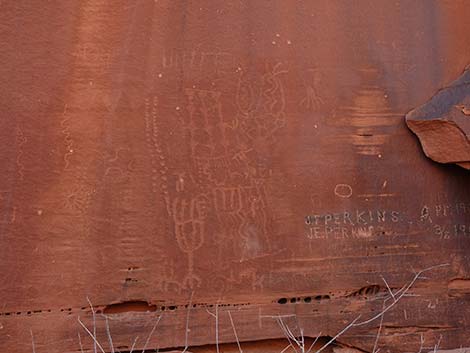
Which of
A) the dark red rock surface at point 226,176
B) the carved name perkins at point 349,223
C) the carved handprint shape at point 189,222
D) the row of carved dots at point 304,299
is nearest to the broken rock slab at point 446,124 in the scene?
the dark red rock surface at point 226,176

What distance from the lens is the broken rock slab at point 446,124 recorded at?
3.34 m

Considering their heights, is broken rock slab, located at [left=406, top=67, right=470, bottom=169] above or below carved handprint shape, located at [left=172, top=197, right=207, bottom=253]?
above

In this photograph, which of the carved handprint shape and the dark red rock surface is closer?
the dark red rock surface

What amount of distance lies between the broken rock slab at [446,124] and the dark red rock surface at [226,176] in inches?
3.0

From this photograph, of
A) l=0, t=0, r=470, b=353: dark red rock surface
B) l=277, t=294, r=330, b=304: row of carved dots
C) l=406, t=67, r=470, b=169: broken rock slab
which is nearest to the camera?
l=0, t=0, r=470, b=353: dark red rock surface

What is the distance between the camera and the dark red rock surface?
296 centimetres

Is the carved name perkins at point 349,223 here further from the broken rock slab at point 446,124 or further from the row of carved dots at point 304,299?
the broken rock slab at point 446,124

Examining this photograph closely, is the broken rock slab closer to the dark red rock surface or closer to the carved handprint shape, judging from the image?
the dark red rock surface

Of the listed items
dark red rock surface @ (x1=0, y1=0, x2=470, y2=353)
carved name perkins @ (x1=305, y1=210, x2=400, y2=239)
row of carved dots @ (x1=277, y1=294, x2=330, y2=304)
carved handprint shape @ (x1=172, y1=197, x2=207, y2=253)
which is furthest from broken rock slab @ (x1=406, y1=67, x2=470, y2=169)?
carved handprint shape @ (x1=172, y1=197, x2=207, y2=253)

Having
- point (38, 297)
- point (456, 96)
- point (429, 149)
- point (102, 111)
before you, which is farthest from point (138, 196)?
point (456, 96)

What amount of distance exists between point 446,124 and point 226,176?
139cm

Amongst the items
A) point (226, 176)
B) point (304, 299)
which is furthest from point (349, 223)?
point (226, 176)

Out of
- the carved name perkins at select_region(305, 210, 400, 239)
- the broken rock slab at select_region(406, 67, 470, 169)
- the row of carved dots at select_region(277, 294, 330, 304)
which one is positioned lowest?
the row of carved dots at select_region(277, 294, 330, 304)

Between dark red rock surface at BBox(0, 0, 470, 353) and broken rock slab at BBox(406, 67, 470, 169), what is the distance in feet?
0.25
